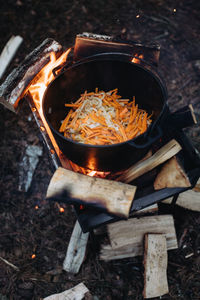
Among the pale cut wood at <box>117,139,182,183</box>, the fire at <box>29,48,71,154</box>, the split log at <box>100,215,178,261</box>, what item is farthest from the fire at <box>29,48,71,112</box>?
the split log at <box>100,215,178,261</box>

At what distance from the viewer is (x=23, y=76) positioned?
7.46ft

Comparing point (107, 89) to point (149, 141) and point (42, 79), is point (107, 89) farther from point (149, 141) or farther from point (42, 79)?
point (149, 141)

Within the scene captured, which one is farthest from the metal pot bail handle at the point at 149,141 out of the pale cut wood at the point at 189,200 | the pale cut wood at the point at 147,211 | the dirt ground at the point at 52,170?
the dirt ground at the point at 52,170

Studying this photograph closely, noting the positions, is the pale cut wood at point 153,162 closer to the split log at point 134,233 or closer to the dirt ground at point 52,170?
the split log at point 134,233

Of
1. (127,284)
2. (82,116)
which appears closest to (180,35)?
(82,116)

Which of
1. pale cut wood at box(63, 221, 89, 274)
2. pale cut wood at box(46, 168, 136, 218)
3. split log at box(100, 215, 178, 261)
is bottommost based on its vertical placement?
pale cut wood at box(63, 221, 89, 274)

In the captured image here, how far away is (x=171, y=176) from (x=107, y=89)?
4.12ft

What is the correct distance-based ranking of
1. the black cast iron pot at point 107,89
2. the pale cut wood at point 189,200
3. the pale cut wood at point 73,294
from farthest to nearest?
1. the pale cut wood at point 189,200
2. the pale cut wood at point 73,294
3. the black cast iron pot at point 107,89

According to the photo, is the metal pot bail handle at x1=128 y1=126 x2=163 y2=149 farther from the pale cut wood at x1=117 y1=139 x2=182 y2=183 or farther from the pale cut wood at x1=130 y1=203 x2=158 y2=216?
the pale cut wood at x1=130 y1=203 x2=158 y2=216

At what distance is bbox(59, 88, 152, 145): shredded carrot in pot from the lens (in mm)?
2291

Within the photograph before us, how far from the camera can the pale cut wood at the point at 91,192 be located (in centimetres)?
184

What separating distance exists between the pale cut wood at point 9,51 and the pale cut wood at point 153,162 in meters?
2.96

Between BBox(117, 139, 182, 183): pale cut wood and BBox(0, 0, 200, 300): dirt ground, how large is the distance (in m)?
0.88

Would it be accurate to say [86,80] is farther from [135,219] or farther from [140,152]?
[135,219]
